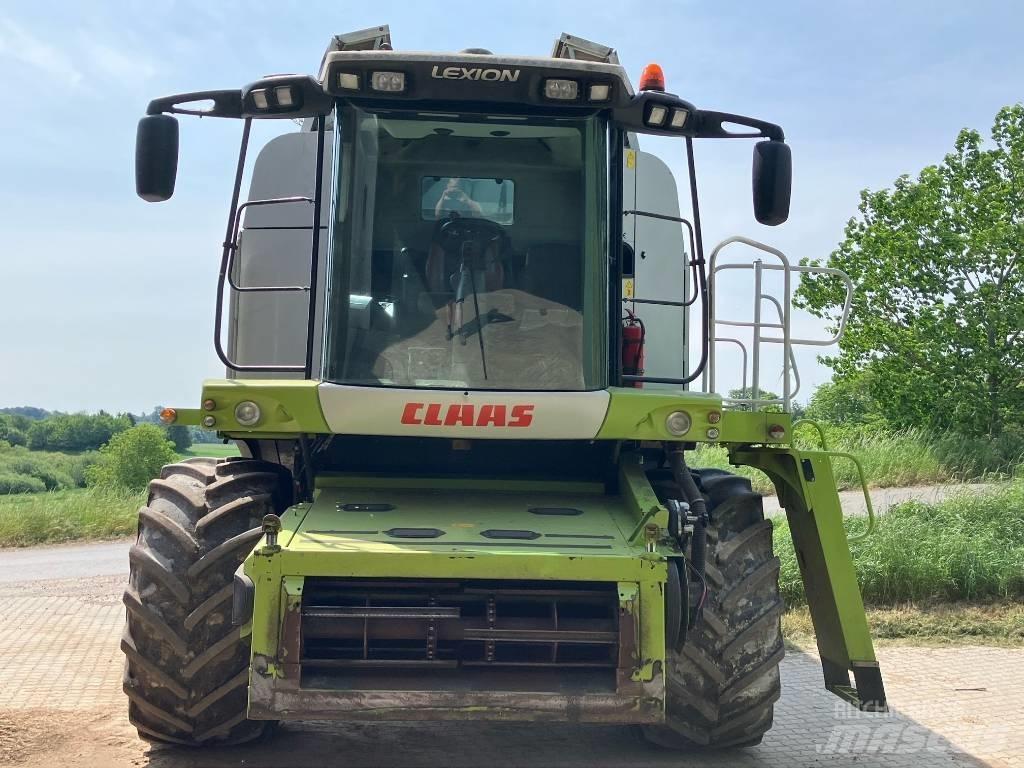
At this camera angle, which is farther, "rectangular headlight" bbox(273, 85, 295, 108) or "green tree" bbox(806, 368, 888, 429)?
"green tree" bbox(806, 368, 888, 429)

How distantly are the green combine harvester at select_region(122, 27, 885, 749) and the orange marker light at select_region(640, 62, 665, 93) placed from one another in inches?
2.1

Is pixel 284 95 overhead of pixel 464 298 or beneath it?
overhead

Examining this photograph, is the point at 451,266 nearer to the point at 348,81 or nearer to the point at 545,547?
the point at 348,81

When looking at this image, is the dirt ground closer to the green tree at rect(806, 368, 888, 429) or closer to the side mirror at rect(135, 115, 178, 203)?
the side mirror at rect(135, 115, 178, 203)

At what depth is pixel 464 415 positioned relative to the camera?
4.69 m

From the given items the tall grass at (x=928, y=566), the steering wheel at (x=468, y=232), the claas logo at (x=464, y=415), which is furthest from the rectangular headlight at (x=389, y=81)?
the tall grass at (x=928, y=566)

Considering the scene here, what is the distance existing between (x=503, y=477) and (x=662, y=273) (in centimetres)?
182

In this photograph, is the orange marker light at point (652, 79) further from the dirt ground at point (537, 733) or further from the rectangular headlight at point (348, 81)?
the dirt ground at point (537, 733)

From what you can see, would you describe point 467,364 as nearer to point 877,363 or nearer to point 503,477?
point 503,477

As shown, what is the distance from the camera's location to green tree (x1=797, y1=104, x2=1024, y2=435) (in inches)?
782

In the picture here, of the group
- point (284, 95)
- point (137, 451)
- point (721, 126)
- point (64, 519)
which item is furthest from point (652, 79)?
point (137, 451)

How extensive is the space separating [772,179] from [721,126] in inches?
14.0

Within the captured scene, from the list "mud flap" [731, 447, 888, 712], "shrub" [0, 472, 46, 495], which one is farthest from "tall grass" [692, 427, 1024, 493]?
"shrub" [0, 472, 46, 495]

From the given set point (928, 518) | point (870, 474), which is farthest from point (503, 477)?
point (870, 474)
